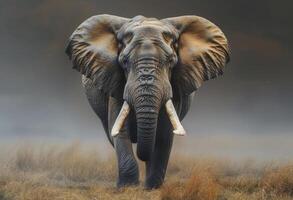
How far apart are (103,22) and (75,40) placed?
0.47 meters

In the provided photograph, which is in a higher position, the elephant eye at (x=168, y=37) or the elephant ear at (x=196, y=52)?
the elephant eye at (x=168, y=37)

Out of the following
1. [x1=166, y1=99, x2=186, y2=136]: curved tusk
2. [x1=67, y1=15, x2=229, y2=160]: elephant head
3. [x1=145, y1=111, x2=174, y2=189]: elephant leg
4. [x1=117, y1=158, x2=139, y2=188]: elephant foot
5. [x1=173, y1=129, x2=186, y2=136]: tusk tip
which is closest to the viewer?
[x1=173, y1=129, x2=186, y2=136]: tusk tip

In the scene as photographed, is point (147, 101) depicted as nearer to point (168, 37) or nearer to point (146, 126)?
point (146, 126)

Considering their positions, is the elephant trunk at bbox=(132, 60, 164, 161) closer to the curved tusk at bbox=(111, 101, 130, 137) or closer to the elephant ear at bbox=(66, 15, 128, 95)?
the curved tusk at bbox=(111, 101, 130, 137)

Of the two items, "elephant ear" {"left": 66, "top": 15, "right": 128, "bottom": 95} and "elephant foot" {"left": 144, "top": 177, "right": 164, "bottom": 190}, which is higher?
"elephant ear" {"left": 66, "top": 15, "right": 128, "bottom": 95}

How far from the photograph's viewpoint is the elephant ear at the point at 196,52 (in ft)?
45.9

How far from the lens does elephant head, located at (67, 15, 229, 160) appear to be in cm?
1302

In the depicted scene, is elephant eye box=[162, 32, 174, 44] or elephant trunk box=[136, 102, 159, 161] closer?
elephant trunk box=[136, 102, 159, 161]

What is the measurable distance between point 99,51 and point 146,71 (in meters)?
1.38

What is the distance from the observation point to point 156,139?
14.3 m

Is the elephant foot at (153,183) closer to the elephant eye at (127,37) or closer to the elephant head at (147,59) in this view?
the elephant head at (147,59)

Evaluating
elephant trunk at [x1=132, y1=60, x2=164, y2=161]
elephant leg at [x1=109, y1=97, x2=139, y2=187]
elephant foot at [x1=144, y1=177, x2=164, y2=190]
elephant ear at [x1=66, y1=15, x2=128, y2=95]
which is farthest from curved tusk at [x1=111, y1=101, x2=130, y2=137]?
elephant foot at [x1=144, y1=177, x2=164, y2=190]

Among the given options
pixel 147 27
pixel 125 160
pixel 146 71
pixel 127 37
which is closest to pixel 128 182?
pixel 125 160

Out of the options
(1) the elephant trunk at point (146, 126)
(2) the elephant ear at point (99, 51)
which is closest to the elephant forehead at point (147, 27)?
(2) the elephant ear at point (99, 51)
